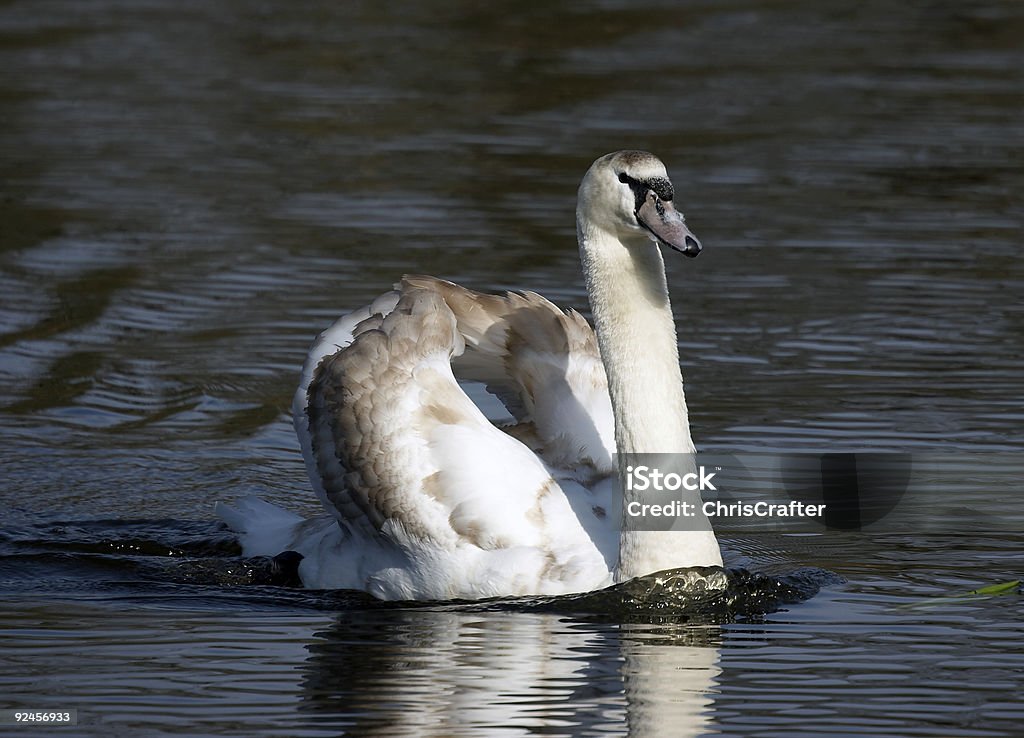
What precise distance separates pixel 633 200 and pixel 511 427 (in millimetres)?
1476

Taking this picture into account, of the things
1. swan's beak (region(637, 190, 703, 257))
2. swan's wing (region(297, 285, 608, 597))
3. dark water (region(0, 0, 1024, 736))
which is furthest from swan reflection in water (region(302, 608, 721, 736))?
swan's beak (region(637, 190, 703, 257))

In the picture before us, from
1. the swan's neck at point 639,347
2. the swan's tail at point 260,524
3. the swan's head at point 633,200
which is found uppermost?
the swan's head at point 633,200

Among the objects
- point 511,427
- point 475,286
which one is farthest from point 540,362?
point 475,286

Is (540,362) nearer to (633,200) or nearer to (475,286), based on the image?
(633,200)

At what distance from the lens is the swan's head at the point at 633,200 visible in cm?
750

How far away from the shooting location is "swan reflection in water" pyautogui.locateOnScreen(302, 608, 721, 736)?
6578mm

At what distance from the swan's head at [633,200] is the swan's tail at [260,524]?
2.26 m

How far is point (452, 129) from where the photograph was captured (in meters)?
19.0

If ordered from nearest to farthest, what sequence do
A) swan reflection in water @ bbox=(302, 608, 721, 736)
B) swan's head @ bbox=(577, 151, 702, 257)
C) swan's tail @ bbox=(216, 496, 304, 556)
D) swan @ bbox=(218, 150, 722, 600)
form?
swan reflection in water @ bbox=(302, 608, 721, 736) < swan's head @ bbox=(577, 151, 702, 257) < swan @ bbox=(218, 150, 722, 600) < swan's tail @ bbox=(216, 496, 304, 556)

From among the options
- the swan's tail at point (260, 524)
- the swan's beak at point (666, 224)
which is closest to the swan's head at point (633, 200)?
the swan's beak at point (666, 224)

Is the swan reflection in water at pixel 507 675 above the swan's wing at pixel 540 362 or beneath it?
beneath

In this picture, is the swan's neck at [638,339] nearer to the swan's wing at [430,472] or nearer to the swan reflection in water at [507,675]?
the swan's wing at [430,472]

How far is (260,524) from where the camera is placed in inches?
368

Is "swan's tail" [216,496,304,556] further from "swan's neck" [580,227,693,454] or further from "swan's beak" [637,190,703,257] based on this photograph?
"swan's beak" [637,190,703,257]
